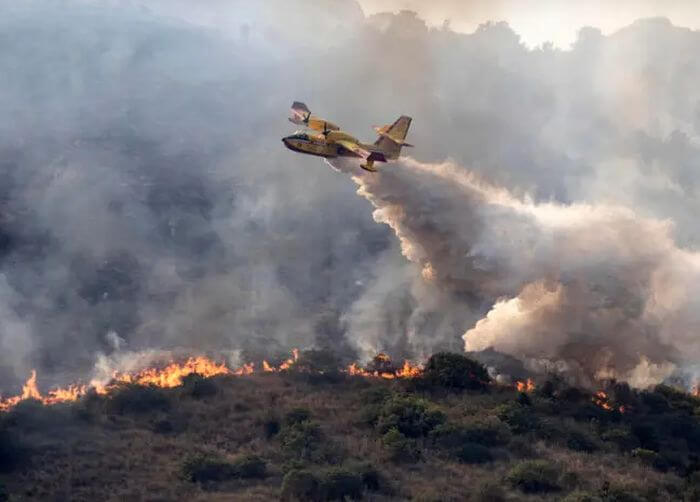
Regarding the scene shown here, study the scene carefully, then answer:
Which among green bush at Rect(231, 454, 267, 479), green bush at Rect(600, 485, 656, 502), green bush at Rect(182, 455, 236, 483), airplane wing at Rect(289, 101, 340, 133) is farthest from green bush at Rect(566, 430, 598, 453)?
airplane wing at Rect(289, 101, 340, 133)

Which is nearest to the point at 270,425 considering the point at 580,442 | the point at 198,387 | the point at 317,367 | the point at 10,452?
the point at 198,387

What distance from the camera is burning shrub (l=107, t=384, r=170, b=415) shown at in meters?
54.3

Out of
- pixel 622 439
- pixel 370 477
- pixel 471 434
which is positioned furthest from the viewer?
pixel 622 439

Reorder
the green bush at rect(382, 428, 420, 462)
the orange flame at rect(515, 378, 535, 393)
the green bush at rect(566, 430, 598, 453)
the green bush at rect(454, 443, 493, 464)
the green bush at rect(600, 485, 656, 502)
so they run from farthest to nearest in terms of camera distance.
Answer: the orange flame at rect(515, 378, 535, 393)
the green bush at rect(566, 430, 598, 453)
the green bush at rect(454, 443, 493, 464)
the green bush at rect(382, 428, 420, 462)
the green bush at rect(600, 485, 656, 502)

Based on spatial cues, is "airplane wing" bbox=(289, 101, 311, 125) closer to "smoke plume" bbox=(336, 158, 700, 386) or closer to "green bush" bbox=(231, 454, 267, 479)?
"smoke plume" bbox=(336, 158, 700, 386)

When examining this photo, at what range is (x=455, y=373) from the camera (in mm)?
64125

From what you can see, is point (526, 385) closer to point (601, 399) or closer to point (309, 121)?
point (601, 399)

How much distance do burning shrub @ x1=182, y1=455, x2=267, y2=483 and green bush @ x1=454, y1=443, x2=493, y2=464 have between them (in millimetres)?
11839

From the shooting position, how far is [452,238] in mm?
61969

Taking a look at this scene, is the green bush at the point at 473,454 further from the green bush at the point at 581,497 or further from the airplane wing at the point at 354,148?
the airplane wing at the point at 354,148

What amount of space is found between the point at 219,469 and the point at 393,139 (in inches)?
1066

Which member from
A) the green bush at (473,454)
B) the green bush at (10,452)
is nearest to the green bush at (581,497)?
the green bush at (473,454)

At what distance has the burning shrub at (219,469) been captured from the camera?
43.8 metres

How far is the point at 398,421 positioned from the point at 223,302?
3365 centimetres
